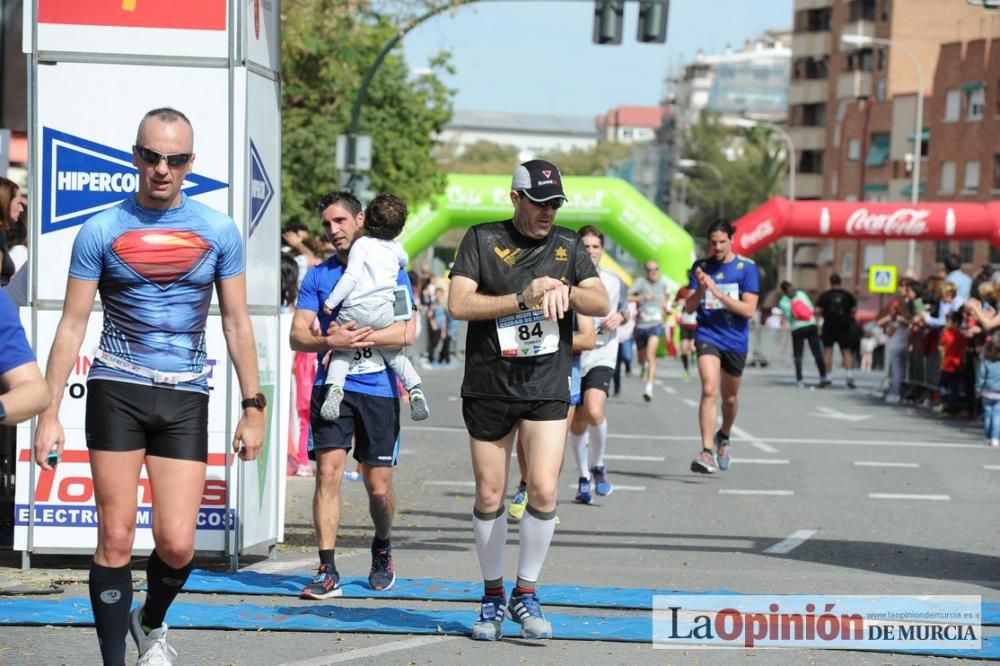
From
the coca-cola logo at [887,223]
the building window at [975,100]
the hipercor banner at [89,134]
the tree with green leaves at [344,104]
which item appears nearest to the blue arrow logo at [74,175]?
the hipercor banner at [89,134]

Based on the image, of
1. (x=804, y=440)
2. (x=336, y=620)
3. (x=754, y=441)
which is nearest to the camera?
(x=336, y=620)

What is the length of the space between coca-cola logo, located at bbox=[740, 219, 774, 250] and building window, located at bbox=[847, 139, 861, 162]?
62329mm

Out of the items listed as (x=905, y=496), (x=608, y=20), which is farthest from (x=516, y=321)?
(x=608, y=20)

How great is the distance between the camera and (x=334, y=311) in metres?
8.60

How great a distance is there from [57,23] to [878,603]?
4.97 m

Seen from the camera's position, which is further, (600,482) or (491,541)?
(600,482)

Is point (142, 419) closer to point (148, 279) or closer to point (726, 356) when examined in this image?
point (148, 279)

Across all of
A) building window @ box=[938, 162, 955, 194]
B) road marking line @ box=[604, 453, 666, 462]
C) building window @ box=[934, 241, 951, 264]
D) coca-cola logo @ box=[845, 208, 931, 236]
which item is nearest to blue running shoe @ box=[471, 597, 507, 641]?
road marking line @ box=[604, 453, 666, 462]

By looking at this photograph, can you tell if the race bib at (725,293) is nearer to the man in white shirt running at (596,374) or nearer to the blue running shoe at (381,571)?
the man in white shirt running at (596,374)

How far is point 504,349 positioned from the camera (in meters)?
7.29

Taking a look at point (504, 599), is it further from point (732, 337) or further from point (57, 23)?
point (732, 337)

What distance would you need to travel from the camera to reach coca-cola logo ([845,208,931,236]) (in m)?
36.0

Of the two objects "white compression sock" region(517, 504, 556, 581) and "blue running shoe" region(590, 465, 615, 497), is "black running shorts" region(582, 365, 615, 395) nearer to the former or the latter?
"blue running shoe" region(590, 465, 615, 497)

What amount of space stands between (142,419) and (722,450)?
9.58 metres
